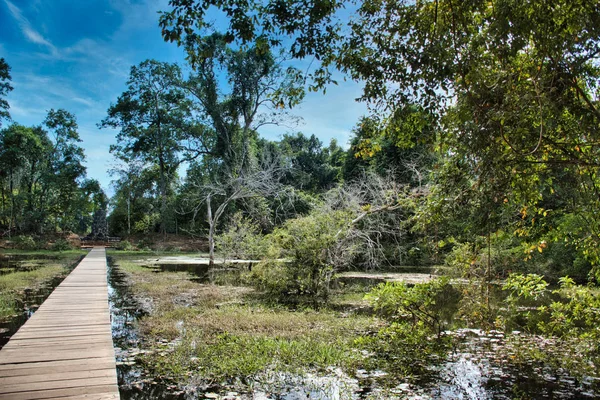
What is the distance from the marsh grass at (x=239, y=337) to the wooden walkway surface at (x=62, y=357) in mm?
725

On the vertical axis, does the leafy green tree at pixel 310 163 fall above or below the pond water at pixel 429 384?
above

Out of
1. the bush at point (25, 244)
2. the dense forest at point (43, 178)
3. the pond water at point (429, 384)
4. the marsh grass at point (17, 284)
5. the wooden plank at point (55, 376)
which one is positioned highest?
the dense forest at point (43, 178)

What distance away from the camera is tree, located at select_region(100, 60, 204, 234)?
35.1 metres

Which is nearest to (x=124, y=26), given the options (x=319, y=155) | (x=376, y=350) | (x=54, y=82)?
(x=376, y=350)

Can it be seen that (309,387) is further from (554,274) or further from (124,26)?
(554,274)

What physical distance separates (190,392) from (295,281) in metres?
6.97

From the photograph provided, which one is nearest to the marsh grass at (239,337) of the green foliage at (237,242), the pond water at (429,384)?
the pond water at (429,384)

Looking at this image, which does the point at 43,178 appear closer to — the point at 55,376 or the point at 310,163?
the point at 310,163

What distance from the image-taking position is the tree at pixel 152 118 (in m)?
35.1

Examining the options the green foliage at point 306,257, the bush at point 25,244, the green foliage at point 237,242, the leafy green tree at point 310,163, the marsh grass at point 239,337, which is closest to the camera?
the marsh grass at point 239,337

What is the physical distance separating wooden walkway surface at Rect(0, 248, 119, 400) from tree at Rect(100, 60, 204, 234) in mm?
29345

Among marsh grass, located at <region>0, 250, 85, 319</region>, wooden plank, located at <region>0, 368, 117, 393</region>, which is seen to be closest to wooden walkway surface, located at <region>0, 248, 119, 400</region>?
wooden plank, located at <region>0, 368, 117, 393</region>

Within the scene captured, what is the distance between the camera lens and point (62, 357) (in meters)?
4.61

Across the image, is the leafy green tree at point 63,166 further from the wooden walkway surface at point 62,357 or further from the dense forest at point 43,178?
the wooden walkway surface at point 62,357
